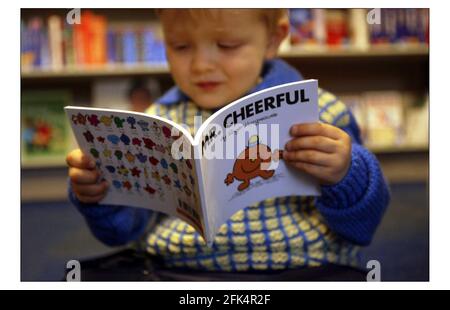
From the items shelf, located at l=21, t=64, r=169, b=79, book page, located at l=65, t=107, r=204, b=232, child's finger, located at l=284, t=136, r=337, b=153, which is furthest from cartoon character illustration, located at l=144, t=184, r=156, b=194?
shelf, located at l=21, t=64, r=169, b=79

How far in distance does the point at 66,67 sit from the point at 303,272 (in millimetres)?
1330

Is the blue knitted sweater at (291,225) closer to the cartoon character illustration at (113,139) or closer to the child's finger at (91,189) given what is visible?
the child's finger at (91,189)

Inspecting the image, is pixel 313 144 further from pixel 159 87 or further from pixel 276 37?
pixel 159 87

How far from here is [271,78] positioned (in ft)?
2.95

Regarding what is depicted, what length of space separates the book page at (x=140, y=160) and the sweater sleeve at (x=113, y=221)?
32mm

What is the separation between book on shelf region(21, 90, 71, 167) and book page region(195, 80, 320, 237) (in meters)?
0.73

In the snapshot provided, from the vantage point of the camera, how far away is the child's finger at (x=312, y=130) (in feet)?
2.48

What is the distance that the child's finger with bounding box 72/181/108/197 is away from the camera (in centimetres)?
83

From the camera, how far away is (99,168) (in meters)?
0.82

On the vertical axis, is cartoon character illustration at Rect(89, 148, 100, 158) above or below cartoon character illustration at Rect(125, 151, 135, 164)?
above

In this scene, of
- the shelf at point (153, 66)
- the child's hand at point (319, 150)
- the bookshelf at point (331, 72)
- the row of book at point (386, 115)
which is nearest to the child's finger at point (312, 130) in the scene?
the child's hand at point (319, 150)

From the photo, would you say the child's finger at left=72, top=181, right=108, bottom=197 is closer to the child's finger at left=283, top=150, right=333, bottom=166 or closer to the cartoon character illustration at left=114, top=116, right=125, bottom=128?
the cartoon character illustration at left=114, top=116, right=125, bottom=128

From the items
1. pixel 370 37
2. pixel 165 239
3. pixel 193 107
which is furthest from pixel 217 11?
pixel 370 37
